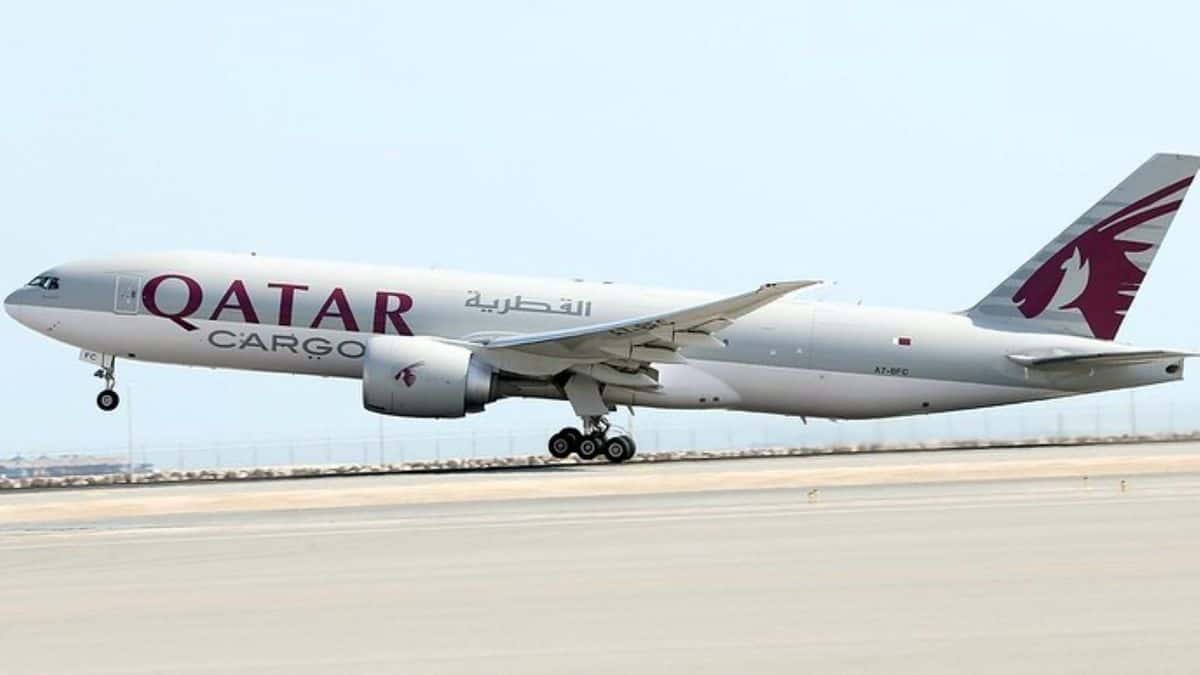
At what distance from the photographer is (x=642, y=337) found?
36094mm

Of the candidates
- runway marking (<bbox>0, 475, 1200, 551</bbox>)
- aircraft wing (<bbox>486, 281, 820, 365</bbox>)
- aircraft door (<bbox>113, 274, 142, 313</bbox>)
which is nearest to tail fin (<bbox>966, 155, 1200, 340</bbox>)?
aircraft wing (<bbox>486, 281, 820, 365</bbox>)

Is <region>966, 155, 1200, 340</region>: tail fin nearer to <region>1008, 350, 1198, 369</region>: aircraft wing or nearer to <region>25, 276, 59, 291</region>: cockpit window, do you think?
<region>1008, 350, 1198, 369</region>: aircraft wing

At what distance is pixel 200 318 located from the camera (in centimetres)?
3716

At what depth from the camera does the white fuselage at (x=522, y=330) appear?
1460 inches

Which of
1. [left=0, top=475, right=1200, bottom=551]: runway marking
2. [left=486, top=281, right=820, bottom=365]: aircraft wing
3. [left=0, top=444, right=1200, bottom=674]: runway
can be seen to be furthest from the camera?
A: [left=486, top=281, right=820, bottom=365]: aircraft wing

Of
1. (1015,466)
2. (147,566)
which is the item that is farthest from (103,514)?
(1015,466)

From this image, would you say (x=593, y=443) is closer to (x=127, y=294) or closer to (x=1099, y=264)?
(x=127, y=294)

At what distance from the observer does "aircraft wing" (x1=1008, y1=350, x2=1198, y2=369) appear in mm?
37875

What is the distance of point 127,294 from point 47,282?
2240mm

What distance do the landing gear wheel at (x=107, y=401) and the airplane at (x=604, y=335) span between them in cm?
11

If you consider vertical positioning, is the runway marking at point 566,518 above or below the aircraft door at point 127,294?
below

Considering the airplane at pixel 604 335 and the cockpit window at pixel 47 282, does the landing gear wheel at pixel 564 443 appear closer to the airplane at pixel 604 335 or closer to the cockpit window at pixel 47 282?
the airplane at pixel 604 335

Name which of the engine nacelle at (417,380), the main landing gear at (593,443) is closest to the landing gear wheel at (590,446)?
the main landing gear at (593,443)

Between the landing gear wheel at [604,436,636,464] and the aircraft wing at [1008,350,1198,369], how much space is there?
800 centimetres
